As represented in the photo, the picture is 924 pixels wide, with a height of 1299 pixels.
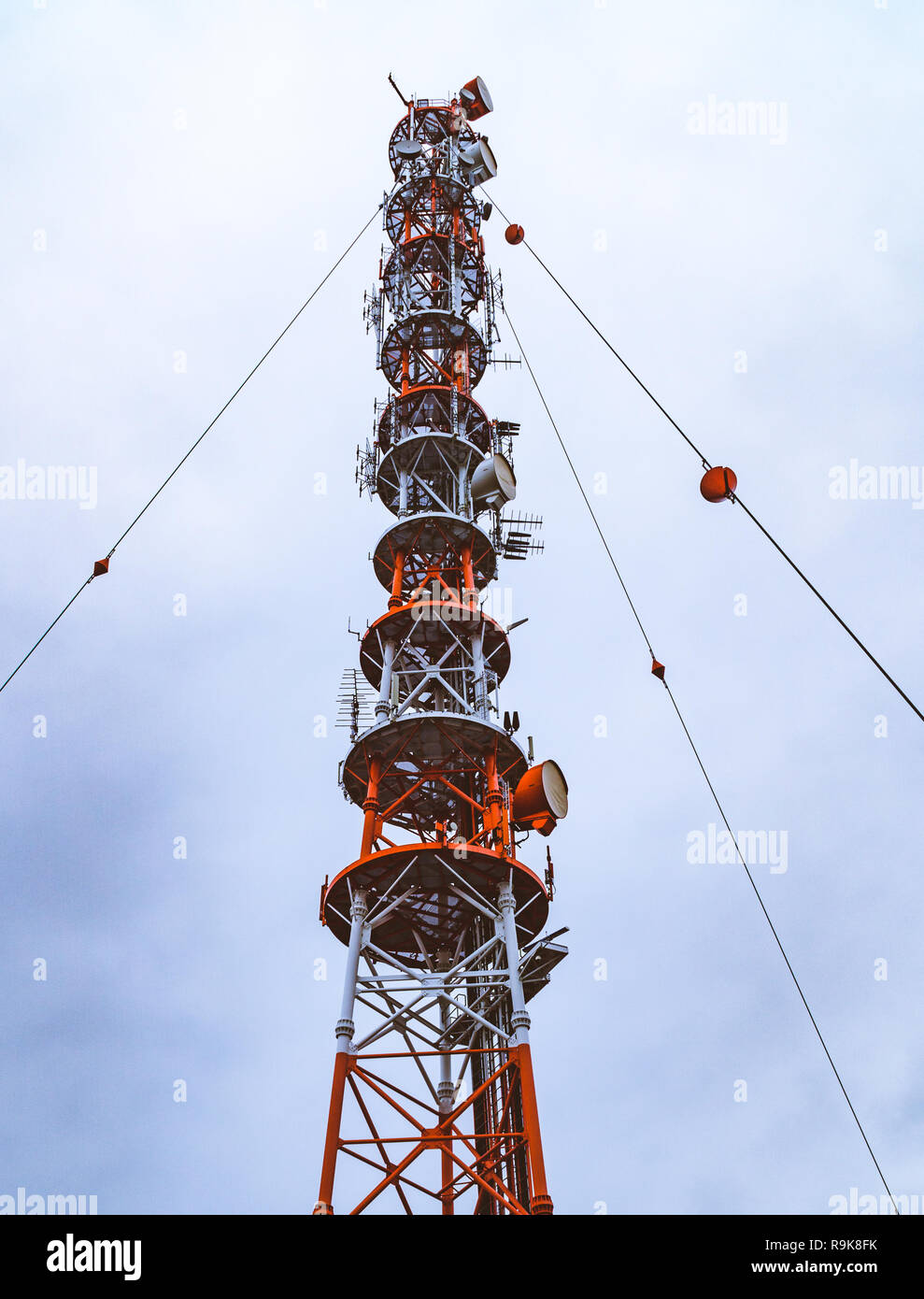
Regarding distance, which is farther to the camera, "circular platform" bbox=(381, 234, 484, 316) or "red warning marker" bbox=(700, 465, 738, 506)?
"circular platform" bbox=(381, 234, 484, 316)

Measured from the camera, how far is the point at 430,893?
2731 centimetres

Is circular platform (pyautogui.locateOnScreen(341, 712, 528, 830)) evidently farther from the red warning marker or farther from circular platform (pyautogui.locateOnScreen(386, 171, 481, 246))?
circular platform (pyautogui.locateOnScreen(386, 171, 481, 246))

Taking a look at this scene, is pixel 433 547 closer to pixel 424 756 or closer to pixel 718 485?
pixel 424 756

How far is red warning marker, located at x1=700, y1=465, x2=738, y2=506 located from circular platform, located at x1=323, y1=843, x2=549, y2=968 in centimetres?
1371

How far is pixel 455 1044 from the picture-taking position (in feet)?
97.2

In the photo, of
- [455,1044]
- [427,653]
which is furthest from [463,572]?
[455,1044]

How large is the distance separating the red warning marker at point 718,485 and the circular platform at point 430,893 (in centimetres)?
1371

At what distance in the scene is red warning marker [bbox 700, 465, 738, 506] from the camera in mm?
14961

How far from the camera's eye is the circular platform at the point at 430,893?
26188 millimetres

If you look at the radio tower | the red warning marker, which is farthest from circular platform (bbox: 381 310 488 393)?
the red warning marker

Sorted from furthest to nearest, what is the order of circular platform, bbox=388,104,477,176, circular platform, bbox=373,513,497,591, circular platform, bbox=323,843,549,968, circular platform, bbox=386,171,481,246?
1. circular platform, bbox=388,104,477,176
2. circular platform, bbox=386,171,481,246
3. circular platform, bbox=373,513,497,591
4. circular platform, bbox=323,843,549,968

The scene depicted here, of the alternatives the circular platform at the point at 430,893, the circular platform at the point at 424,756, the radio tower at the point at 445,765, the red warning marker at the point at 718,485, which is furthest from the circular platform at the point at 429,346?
the red warning marker at the point at 718,485
